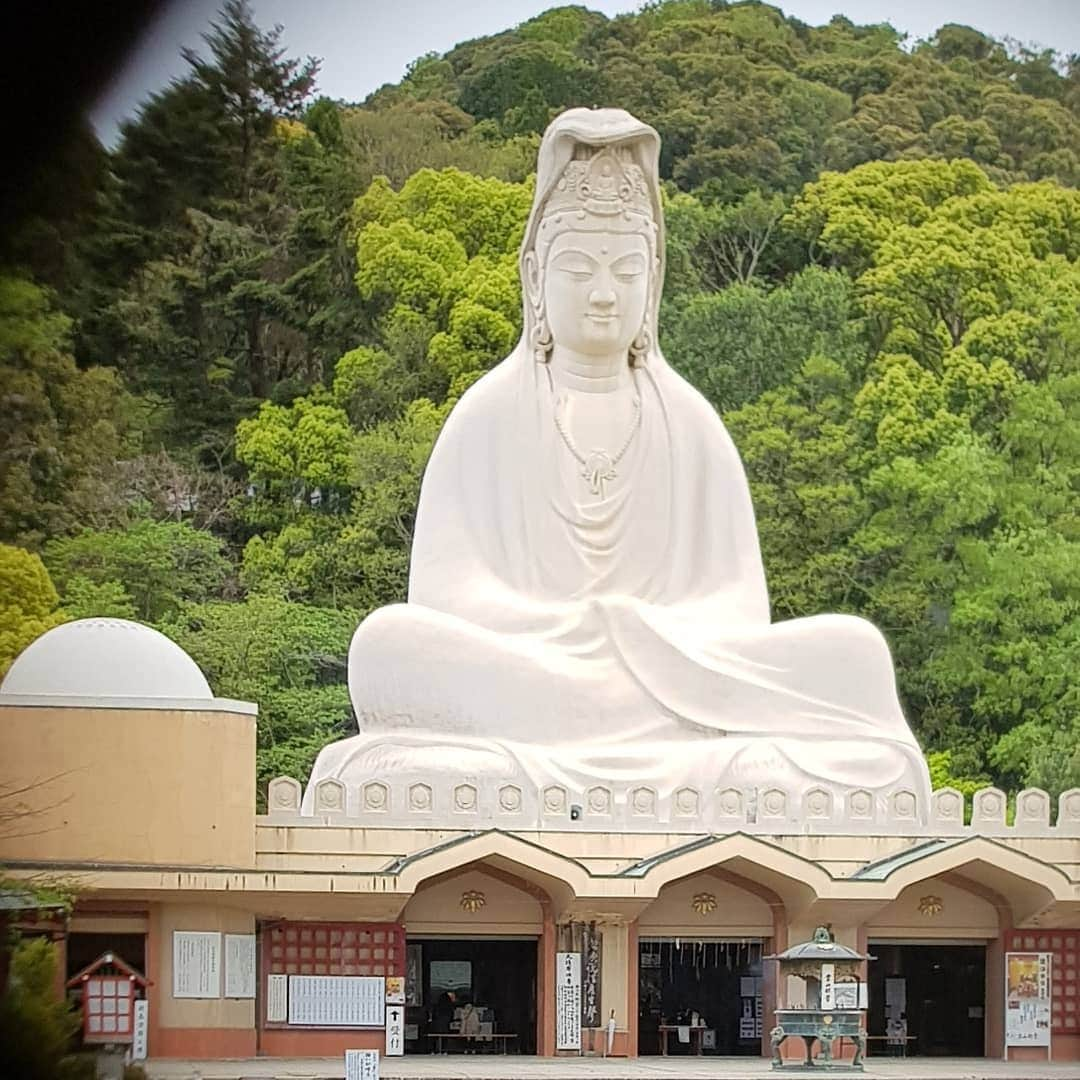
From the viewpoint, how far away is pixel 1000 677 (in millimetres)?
35969

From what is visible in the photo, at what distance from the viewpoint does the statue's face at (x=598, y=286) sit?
25.4 metres

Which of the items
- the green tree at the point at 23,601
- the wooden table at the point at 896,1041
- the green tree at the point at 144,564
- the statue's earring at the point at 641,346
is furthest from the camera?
the green tree at the point at 144,564

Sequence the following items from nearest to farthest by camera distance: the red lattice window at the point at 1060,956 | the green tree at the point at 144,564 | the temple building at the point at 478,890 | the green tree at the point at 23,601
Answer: the temple building at the point at 478,890
the red lattice window at the point at 1060,956
the green tree at the point at 23,601
the green tree at the point at 144,564

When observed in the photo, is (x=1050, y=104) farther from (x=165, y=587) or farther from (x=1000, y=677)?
(x=165, y=587)

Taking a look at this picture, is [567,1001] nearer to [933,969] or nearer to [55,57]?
[933,969]

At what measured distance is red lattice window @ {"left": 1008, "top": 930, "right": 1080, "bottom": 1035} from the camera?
912 inches

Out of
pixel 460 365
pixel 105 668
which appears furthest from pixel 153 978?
pixel 460 365

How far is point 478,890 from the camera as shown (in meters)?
22.8

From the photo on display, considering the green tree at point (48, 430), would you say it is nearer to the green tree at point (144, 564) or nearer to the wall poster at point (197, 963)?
the green tree at point (144, 564)

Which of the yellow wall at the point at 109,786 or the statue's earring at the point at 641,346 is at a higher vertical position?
the statue's earring at the point at 641,346

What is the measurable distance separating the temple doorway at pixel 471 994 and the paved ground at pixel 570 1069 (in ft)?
2.69

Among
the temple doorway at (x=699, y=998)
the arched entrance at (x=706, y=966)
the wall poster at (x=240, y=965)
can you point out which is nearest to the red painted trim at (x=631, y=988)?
the arched entrance at (x=706, y=966)

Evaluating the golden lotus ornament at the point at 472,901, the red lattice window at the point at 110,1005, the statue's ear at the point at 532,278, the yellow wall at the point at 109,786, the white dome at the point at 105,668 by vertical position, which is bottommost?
the red lattice window at the point at 110,1005

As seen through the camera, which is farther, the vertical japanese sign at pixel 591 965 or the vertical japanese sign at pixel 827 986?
the vertical japanese sign at pixel 591 965
